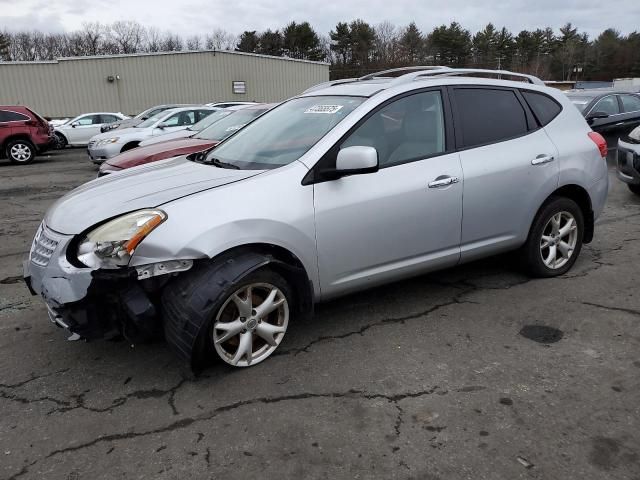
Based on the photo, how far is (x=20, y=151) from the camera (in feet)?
50.1

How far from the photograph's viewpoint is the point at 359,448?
2475mm

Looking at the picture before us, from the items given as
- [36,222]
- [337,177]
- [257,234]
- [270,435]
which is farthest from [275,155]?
[36,222]

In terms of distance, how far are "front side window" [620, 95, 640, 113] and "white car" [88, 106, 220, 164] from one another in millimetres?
9068

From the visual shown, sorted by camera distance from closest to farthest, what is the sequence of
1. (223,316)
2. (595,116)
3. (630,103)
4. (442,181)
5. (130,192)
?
(223,316) → (130,192) → (442,181) → (595,116) → (630,103)

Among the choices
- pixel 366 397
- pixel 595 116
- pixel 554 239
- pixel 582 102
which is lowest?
pixel 366 397

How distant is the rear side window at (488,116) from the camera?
13.0 feet

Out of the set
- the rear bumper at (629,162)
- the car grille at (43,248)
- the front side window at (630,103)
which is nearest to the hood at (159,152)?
the car grille at (43,248)

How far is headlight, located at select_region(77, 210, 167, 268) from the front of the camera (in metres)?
2.80

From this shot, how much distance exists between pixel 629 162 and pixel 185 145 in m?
6.56

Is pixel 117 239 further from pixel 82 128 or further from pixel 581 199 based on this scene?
pixel 82 128

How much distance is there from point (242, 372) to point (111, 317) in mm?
816

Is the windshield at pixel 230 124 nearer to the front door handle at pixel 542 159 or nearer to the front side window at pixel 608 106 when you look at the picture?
the front door handle at pixel 542 159

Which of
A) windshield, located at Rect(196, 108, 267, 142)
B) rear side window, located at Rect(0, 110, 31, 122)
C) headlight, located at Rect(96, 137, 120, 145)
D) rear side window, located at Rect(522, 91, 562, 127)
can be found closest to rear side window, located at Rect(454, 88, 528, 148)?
rear side window, located at Rect(522, 91, 562, 127)

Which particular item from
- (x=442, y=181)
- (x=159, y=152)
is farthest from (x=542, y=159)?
(x=159, y=152)
